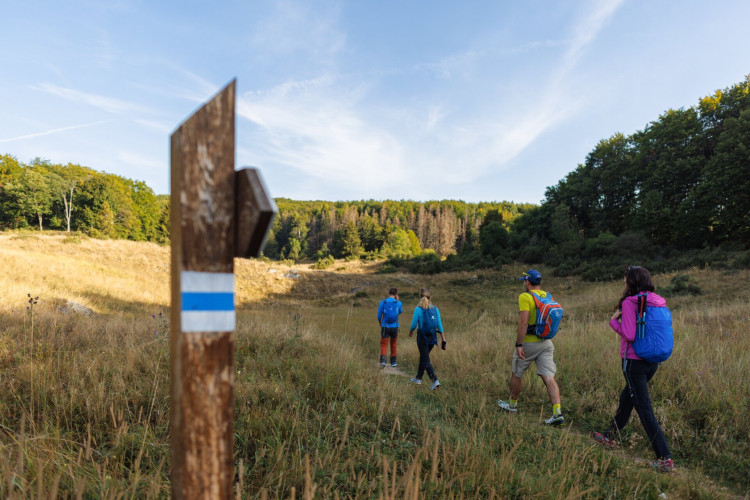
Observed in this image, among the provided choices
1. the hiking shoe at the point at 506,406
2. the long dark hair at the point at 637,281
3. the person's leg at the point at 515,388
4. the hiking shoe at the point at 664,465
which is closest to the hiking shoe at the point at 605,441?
the hiking shoe at the point at 664,465

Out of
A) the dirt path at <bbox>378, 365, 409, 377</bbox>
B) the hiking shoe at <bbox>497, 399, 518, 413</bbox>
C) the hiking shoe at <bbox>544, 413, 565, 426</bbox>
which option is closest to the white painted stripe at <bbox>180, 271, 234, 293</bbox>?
the hiking shoe at <bbox>544, 413, 565, 426</bbox>

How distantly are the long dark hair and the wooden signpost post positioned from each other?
4.65 meters

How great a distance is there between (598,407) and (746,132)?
1409 inches

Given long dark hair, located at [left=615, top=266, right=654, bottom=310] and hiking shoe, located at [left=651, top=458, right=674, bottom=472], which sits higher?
long dark hair, located at [left=615, top=266, right=654, bottom=310]

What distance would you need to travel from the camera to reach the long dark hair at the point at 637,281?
13.7ft

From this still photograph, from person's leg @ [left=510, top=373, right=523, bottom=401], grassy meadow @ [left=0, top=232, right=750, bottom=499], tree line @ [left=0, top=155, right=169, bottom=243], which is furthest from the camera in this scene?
tree line @ [left=0, top=155, right=169, bottom=243]

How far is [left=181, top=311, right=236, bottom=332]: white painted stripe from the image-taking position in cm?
108

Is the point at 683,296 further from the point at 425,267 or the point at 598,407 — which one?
the point at 425,267

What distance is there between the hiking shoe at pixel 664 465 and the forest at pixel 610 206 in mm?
24780

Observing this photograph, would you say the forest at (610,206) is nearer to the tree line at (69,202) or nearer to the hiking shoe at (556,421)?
the tree line at (69,202)

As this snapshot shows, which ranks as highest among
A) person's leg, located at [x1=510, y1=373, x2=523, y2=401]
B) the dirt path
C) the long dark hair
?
the long dark hair

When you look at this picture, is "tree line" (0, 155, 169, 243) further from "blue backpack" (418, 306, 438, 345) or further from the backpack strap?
the backpack strap

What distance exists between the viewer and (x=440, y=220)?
11025 centimetres

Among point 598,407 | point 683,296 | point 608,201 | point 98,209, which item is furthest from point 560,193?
point 98,209
